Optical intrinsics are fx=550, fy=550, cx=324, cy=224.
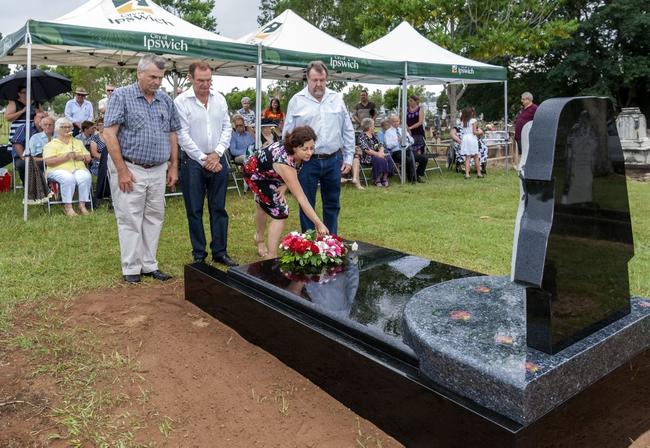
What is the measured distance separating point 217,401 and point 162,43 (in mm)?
6077

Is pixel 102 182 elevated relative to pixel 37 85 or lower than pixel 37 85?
lower

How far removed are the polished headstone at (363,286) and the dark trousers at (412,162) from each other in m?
7.49

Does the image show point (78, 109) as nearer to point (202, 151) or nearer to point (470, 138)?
point (202, 151)

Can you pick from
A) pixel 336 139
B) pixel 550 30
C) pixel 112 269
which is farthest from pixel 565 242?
pixel 550 30

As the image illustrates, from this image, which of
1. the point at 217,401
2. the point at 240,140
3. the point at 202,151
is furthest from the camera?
the point at 240,140

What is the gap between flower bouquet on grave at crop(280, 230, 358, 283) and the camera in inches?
151

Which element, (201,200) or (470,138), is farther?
(470,138)

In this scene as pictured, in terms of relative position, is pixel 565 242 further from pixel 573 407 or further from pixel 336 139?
pixel 336 139

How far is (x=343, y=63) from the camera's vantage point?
984 cm

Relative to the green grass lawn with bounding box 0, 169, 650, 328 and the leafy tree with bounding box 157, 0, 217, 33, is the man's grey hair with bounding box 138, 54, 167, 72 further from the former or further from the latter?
the leafy tree with bounding box 157, 0, 217, 33

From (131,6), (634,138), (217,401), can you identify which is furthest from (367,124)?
(634,138)

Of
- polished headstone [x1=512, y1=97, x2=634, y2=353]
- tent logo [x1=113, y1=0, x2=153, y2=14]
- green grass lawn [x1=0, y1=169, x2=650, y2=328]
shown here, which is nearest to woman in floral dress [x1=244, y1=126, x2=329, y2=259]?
green grass lawn [x1=0, y1=169, x2=650, y2=328]

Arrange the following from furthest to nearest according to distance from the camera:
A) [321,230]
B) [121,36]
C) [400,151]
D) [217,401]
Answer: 1. [400,151]
2. [121,36]
3. [321,230]
4. [217,401]

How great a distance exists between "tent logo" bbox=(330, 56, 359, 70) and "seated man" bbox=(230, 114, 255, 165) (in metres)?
2.09
